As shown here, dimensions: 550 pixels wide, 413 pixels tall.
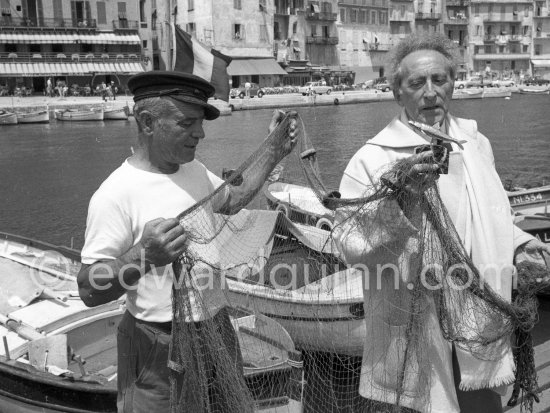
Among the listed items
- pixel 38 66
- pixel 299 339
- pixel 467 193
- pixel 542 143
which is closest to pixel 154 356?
pixel 467 193

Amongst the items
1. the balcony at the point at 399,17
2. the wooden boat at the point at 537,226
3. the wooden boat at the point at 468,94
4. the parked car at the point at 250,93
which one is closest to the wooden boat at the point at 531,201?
the wooden boat at the point at 537,226

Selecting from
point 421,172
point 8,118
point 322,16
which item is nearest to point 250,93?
point 8,118

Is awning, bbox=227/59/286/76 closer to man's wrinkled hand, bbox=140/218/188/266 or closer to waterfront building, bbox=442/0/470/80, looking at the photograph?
waterfront building, bbox=442/0/470/80

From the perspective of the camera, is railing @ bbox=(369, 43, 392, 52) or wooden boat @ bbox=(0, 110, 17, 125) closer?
wooden boat @ bbox=(0, 110, 17, 125)

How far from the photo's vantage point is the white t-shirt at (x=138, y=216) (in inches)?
94.0

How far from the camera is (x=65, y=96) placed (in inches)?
1922

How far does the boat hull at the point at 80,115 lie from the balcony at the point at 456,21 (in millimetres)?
56587

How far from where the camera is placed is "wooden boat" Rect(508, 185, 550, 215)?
1148 cm

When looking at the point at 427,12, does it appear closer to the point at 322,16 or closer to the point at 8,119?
the point at 322,16

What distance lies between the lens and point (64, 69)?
53344 mm

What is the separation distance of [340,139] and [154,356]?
30.1m

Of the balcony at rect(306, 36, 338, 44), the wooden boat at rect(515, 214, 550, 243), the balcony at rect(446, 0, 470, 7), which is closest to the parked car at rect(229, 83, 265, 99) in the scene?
the balcony at rect(306, 36, 338, 44)

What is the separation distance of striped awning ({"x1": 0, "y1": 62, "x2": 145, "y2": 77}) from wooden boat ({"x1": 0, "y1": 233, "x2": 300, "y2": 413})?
48.2m

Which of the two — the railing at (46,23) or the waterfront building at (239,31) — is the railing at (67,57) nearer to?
the railing at (46,23)
